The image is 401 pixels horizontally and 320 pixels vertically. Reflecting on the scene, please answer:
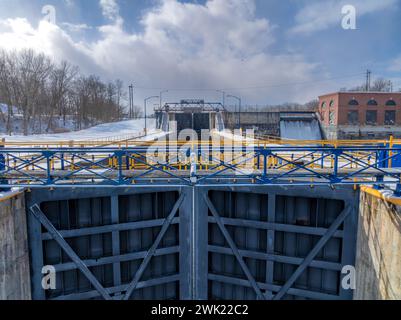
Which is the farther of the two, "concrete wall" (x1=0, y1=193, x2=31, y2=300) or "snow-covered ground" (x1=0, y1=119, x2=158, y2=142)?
"snow-covered ground" (x1=0, y1=119, x2=158, y2=142)

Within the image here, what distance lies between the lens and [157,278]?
11695 mm

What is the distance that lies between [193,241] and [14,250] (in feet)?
23.2

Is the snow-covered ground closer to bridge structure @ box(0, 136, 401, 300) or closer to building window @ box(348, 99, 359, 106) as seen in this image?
bridge structure @ box(0, 136, 401, 300)

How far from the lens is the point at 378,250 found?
28.2ft

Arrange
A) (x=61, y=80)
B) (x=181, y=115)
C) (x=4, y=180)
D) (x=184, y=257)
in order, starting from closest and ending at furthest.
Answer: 1. (x=4, y=180)
2. (x=184, y=257)
3. (x=181, y=115)
4. (x=61, y=80)

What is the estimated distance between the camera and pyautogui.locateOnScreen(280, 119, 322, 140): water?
144 feet

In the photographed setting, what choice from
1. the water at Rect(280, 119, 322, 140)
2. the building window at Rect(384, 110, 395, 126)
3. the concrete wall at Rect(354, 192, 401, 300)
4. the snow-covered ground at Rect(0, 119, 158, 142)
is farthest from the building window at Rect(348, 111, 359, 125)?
the concrete wall at Rect(354, 192, 401, 300)

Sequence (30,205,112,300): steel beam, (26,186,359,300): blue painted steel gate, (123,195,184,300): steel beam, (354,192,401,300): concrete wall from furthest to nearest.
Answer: (123,195,184,300): steel beam, (26,186,359,300): blue painted steel gate, (30,205,112,300): steel beam, (354,192,401,300): concrete wall

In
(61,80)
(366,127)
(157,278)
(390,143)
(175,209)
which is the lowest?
(157,278)

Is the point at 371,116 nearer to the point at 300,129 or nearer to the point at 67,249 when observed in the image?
the point at 300,129

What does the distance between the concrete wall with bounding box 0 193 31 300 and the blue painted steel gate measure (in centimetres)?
33

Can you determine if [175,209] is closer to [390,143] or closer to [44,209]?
[44,209]
